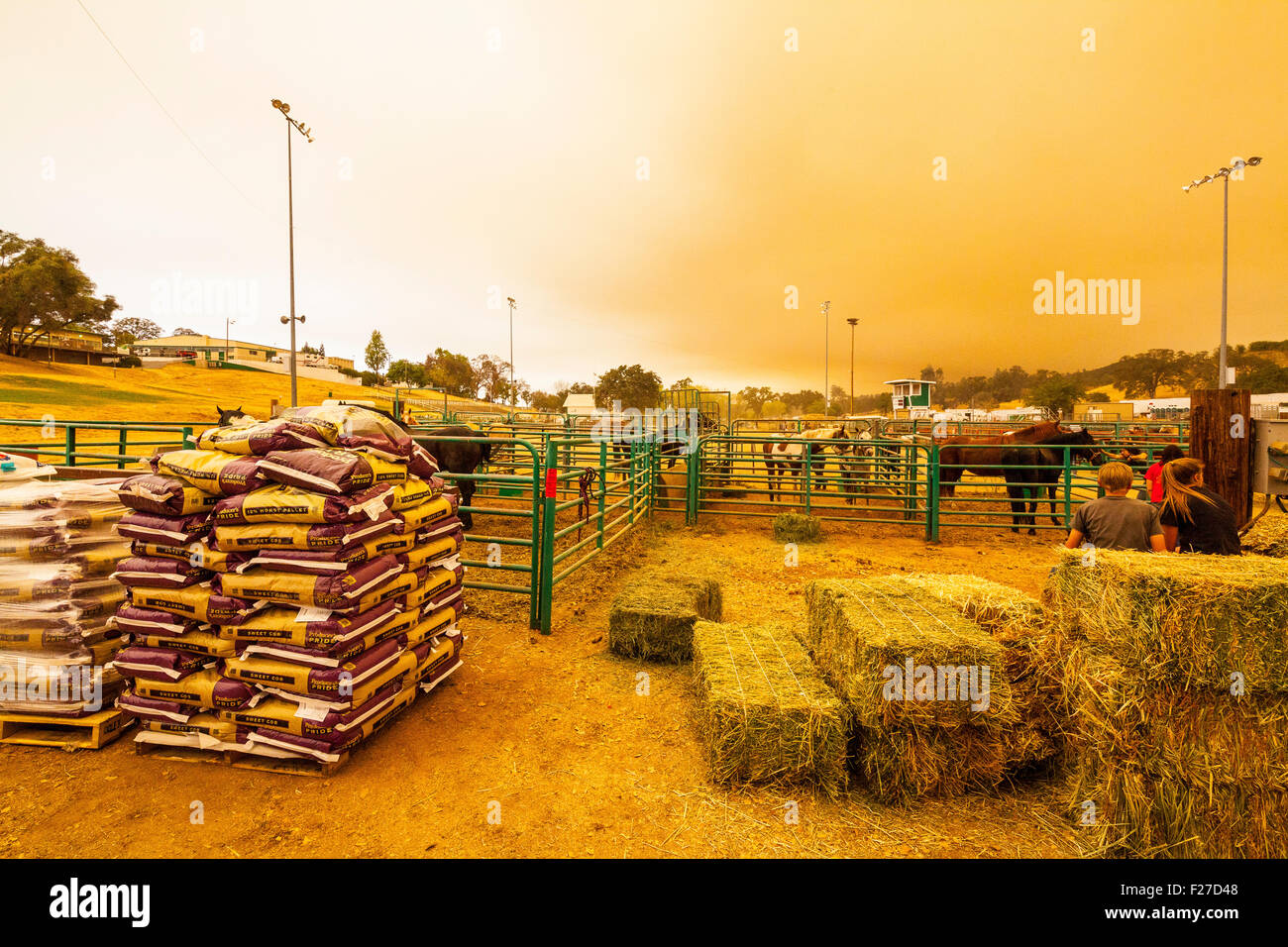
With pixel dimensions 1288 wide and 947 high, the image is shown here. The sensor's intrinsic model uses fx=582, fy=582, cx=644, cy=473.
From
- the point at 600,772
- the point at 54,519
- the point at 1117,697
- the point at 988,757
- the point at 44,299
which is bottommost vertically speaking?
the point at 600,772

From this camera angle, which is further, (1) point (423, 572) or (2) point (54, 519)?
(1) point (423, 572)

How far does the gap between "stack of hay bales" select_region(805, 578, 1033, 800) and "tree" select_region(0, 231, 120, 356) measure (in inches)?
1929

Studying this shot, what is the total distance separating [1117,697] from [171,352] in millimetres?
115131

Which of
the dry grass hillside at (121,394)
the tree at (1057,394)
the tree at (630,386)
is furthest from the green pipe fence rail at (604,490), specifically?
the tree at (1057,394)

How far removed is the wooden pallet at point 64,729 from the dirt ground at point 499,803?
51mm

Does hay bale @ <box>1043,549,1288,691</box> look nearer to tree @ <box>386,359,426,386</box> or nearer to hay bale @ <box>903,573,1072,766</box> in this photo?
hay bale @ <box>903,573,1072,766</box>

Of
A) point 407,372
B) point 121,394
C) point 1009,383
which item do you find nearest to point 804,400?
point 1009,383

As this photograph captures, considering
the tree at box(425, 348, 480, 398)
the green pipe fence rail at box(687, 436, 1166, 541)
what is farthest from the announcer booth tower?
the tree at box(425, 348, 480, 398)

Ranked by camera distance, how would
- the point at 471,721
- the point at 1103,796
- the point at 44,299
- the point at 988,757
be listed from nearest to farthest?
1. the point at 1103,796
2. the point at 988,757
3. the point at 471,721
4. the point at 44,299

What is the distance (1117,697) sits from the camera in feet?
7.38

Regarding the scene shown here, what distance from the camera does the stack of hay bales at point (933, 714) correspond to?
104 inches

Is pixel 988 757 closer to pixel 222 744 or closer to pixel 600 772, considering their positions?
pixel 600 772
